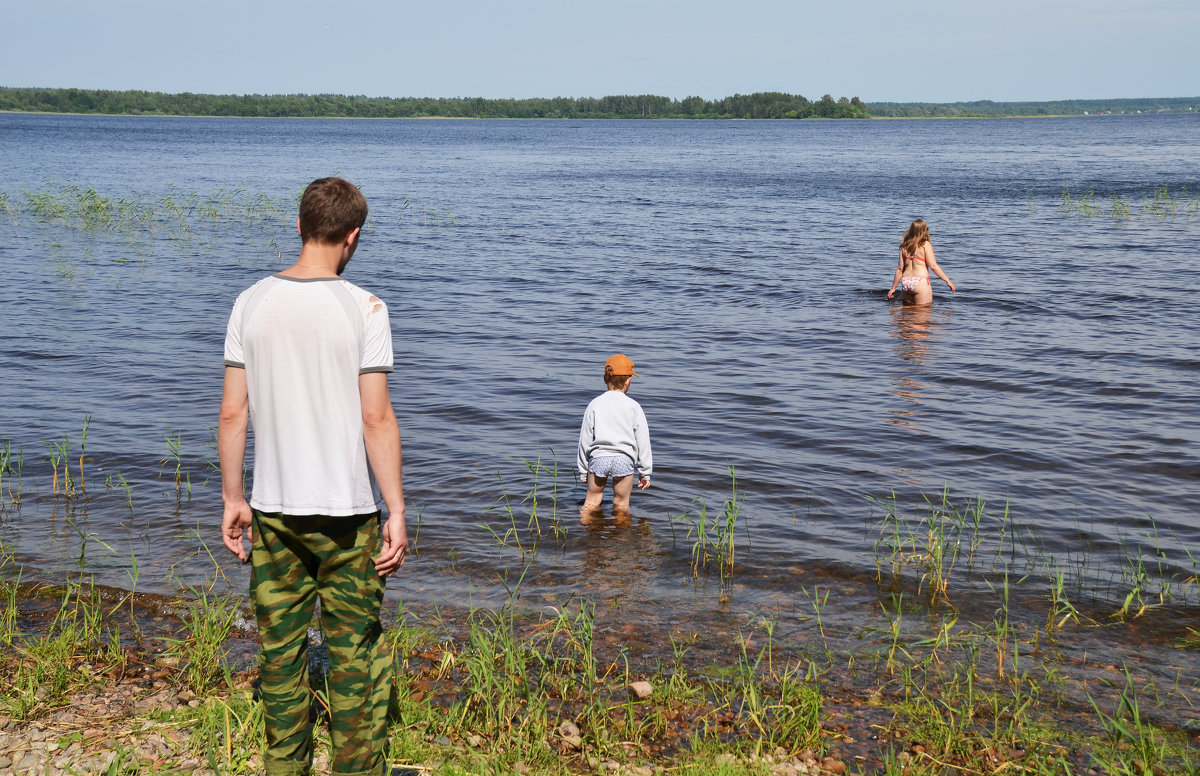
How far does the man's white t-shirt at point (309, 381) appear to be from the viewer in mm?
3383

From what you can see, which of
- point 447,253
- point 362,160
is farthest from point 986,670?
point 362,160

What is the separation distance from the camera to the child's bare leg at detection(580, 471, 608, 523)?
7.92 m

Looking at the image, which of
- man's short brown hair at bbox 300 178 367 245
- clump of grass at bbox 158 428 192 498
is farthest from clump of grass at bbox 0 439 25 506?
man's short brown hair at bbox 300 178 367 245

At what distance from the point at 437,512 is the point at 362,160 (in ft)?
197

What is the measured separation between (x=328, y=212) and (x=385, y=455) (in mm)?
928

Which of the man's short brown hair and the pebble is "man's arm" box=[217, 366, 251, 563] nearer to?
the man's short brown hair

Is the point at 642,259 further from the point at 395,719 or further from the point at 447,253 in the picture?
the point at 395,719

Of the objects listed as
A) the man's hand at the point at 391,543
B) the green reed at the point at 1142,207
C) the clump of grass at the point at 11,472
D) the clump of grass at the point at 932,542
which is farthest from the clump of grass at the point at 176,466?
the green reed at the point at 1142,207

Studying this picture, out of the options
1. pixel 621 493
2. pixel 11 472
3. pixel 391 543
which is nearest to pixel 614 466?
pixel 621 493

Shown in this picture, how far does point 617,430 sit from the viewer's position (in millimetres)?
7504

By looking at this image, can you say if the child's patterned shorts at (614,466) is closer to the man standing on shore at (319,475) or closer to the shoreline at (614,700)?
the shoreline at (614,700)

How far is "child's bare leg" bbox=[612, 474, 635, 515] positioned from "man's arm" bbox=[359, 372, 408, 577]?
420 cm

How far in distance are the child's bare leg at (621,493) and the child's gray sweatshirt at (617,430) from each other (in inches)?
9.2

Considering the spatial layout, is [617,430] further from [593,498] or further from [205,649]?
[205,649]
